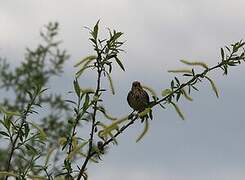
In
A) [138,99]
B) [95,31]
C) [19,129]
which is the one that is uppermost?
[95,31]

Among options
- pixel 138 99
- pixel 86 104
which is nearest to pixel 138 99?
pixel 138 99

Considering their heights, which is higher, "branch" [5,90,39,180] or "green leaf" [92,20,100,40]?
"green leaf" [92,20,100,40]

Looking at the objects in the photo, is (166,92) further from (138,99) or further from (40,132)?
(40,132)

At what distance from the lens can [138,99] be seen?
3.69 m

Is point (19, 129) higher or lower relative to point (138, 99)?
lower

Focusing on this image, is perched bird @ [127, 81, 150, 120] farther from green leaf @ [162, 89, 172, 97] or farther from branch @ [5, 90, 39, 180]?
branch @ [5, 90, 39, 180]

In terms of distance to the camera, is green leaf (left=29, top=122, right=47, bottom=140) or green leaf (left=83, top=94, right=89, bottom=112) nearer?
green leaf (left=29, top=122, right=47, bottom=140)

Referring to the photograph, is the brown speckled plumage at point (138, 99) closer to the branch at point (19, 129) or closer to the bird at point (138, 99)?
the bird at point (138, 99)

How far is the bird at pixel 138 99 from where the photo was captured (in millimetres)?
3678

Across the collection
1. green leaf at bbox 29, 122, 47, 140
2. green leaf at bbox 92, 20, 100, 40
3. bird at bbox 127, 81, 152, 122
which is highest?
green leaf at bbox 92, 20, 100, 40

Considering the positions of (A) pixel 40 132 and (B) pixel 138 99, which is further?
(B) pixel 138 99

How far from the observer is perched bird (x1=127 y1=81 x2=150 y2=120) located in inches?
145

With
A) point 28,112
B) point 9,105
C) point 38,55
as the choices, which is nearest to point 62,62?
point 38,55

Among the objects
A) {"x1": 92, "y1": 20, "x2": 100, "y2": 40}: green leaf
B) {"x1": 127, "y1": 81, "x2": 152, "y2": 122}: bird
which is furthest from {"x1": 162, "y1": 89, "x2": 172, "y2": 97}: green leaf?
{"x1": 92, "y1": 20, "x2": 100, "y2": 40}: green leaf
